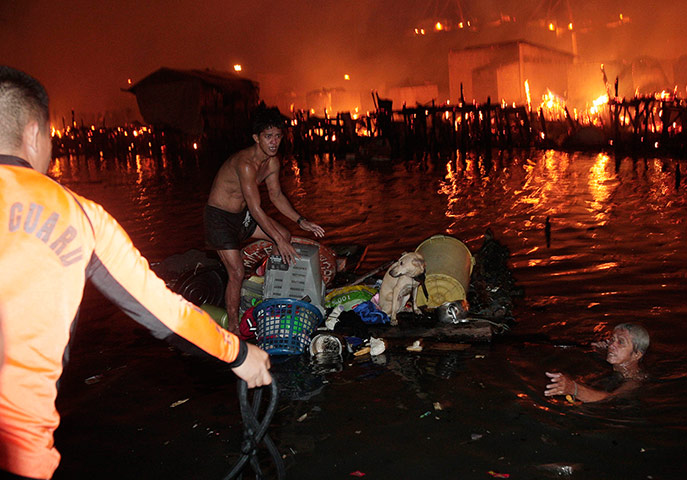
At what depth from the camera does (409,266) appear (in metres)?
5.55

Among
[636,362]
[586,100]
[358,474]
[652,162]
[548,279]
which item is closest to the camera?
[358,474]

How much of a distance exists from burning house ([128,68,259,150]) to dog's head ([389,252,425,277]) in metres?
26.2

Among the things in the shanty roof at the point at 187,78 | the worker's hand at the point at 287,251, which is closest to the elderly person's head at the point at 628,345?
the worker's hand at the point at 287,251

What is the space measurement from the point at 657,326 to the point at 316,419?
136 inches

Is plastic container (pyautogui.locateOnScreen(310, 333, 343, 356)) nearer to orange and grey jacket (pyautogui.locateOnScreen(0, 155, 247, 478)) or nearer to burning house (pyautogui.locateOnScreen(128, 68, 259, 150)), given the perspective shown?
orange and grey jacket (pyautogui.locateOnScreen(0, 155, 247, 478))

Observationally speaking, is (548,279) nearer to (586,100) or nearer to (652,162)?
(652,162)

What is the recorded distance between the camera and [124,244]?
1.99 meters

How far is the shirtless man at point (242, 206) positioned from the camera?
5797 mm

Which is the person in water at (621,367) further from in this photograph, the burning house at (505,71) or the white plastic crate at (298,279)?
the burning house at (505,71)

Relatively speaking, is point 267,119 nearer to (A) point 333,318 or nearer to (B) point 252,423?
(A) point 333,318

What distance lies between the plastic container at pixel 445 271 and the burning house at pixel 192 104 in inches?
996

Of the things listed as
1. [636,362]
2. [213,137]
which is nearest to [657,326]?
[636,362]

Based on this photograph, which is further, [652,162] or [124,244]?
[652,162]

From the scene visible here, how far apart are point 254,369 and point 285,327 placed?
307 centimetres
